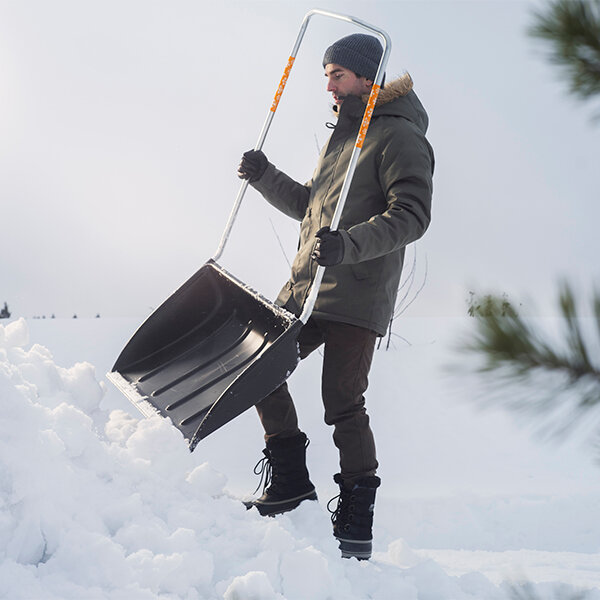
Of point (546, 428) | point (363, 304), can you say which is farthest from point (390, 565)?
point (546, 428)

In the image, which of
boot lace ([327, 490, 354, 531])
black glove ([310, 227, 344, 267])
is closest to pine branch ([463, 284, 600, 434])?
black glove ([310, 227, 344, 267])

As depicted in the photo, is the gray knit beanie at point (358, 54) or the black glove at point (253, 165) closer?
the gray knit beanie at point (358, 54)

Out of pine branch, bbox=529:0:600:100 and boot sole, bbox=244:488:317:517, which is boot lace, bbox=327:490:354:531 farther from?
pine branch, bbox=529:0:600:100

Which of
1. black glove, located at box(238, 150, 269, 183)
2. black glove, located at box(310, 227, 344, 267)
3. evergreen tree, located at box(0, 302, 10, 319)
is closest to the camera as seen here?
black glove, located at box(310, 227, 344, 267)

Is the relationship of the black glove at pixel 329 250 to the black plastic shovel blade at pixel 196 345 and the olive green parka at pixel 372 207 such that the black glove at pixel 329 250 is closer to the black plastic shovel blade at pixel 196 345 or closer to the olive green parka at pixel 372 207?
the olive green parka at pixel 372 207

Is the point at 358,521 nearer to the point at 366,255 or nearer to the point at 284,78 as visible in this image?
the point at 366,255

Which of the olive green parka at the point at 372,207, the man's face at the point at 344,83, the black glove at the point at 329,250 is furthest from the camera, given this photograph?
the man's face at the point at 344,83

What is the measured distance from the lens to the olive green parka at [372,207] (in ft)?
7.59

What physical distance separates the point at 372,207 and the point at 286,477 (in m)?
1.08

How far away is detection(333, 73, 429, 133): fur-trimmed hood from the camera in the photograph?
2.53 m

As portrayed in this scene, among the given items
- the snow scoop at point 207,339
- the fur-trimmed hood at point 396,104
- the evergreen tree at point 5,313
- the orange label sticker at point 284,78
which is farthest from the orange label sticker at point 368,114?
the evergreen tree at point 5,313

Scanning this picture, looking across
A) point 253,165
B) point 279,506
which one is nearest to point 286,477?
point 279,506

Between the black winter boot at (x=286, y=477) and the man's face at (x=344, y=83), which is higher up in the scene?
the man's face at (x=344, y=83)

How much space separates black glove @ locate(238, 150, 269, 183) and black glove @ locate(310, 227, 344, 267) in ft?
2.60
